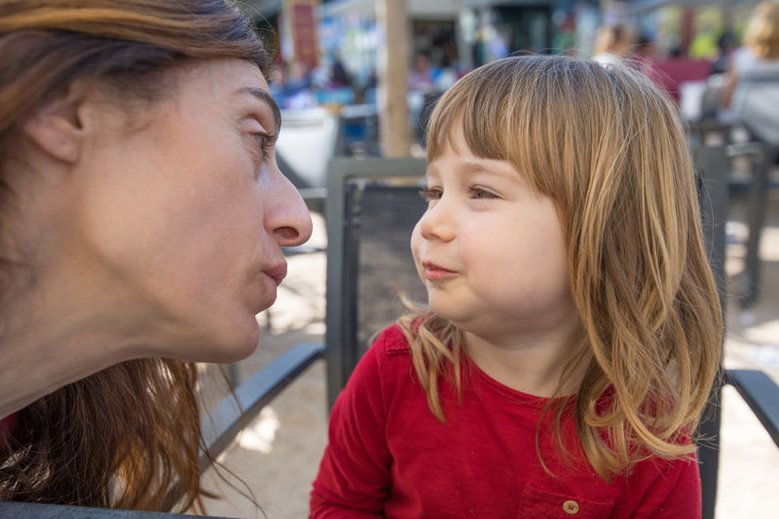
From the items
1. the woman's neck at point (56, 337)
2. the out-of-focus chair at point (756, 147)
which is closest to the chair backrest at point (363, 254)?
the woman's neck at point (56, 337)

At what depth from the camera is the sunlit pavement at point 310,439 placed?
216cm

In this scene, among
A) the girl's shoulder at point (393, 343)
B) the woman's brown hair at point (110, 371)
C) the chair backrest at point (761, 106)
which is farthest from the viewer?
the chair backrest at point (761, 106)

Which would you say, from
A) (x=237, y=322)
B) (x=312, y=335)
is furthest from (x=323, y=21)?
(x=237, y=322)

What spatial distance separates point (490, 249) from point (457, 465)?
0.38 metres

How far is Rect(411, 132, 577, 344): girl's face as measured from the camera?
3.15 ft

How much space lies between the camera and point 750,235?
3623 millimetres

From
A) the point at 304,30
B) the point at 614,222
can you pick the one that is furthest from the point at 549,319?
the point at 304,30

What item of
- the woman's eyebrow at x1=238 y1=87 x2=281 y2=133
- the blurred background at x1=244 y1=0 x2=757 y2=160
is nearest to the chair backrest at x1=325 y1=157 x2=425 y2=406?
the woman's eyebrow at x1=238 y1=87 x2=281 y2=133

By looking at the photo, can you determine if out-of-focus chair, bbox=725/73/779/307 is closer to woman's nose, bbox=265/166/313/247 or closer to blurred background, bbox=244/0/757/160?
blurred background, bbox=244/0/757/160

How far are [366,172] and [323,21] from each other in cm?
1310

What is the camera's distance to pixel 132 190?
655 millimetres

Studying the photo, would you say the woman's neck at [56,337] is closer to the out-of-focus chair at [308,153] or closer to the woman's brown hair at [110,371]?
the woman's brown hair at [110,371]

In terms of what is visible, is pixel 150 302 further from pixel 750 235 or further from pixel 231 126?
pixel 750 235

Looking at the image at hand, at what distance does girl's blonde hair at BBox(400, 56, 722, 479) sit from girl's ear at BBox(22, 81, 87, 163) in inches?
22.0
